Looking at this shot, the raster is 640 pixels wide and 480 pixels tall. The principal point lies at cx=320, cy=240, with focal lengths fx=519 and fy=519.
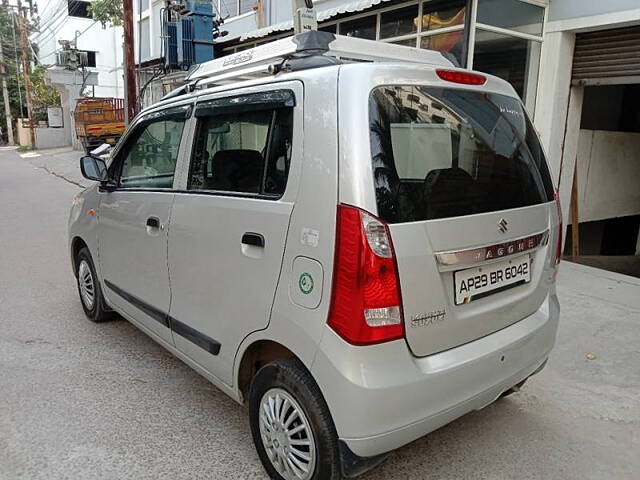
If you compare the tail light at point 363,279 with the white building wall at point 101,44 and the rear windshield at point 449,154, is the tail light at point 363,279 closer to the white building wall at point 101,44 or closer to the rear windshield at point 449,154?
the rear windshield at point 449,154

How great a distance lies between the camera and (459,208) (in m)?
2.17

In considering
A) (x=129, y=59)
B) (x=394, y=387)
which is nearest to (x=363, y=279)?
(x=394, y=387)

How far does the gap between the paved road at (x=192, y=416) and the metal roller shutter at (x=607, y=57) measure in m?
3.54

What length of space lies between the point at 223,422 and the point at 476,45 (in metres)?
6.22

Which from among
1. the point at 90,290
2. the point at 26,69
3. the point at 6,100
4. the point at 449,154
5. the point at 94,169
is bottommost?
the point at 90,290

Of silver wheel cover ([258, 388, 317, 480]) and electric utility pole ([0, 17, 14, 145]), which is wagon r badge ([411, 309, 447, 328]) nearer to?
silver wheel cover ([258, 388, 317, 480])

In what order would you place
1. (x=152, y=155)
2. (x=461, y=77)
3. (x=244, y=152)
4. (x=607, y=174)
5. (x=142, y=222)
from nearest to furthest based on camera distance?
(x=461, y=77)
(x=244, y=152)
(x=142, y=222)
(x=152, y=155)
(x=607, y=174)

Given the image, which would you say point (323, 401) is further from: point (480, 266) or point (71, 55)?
point (71, 55)

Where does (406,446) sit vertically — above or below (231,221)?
below

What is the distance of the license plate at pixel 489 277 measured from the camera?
2178 mm

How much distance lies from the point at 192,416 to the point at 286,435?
3.20 ft

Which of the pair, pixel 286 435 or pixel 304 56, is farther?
pixel 304 56

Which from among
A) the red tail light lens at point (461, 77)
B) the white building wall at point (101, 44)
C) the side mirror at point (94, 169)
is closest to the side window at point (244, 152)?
the red tail light lens at point (461, 77)

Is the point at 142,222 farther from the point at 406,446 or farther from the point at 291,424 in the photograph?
the point at 406,446
